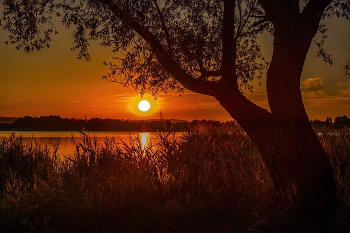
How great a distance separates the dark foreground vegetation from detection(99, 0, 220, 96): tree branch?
62.4 inches

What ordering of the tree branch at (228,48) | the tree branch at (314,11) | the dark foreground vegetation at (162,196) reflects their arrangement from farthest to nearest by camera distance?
the tree branch at (228,48) → the tree branch at (314,11) → the dark foreground vegetation at (162,196)

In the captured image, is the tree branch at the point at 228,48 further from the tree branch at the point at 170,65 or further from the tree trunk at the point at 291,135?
the tree trunk at the point at 291,135

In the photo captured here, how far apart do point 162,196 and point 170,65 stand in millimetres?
3048

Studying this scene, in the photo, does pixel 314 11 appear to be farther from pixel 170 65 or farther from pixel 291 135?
pixel 170 65

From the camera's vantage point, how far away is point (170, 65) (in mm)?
7289

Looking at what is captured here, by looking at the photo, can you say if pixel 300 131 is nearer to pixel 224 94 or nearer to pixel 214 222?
pixel 224 94

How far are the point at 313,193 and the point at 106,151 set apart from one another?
18.8 feet

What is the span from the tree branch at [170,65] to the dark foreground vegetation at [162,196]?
62.4 inches

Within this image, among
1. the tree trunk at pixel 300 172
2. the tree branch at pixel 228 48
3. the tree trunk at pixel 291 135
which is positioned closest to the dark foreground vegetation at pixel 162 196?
the tree trunk at pixel 300 172

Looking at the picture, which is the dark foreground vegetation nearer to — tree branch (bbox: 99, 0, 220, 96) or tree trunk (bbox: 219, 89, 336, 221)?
tree trunk (bbox: 219, 89, 336, 221)

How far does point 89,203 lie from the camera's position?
581 cm

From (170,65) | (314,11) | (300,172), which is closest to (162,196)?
(300,172)

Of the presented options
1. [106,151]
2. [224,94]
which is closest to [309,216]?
[224,94]

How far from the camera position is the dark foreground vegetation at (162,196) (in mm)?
5273
